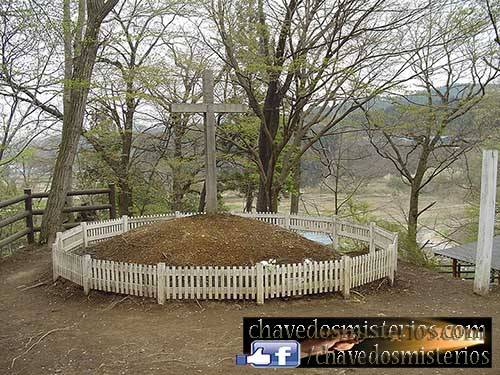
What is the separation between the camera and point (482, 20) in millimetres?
11180

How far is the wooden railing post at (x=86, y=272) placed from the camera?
20.5ft

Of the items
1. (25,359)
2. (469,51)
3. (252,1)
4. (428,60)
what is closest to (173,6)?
(252,1)

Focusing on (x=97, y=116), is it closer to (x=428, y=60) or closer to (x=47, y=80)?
(x=47, y=80)

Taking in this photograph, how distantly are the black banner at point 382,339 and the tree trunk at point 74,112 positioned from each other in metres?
6.92

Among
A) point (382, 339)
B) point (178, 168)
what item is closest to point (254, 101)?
point (178, 168)

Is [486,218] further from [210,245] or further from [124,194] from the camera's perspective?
[124,194]

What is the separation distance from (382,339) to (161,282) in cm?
292

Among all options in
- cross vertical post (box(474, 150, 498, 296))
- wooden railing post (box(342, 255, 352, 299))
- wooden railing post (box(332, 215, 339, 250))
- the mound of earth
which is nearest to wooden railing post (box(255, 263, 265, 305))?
the mound of earth

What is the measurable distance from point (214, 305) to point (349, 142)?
15.0 m

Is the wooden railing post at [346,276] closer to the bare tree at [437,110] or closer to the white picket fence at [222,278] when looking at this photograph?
the white picket fence at [222,278]

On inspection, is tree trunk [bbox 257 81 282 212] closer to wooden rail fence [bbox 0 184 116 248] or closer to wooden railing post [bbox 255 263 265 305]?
wooden rail fence [bbox 0 184 116 248]

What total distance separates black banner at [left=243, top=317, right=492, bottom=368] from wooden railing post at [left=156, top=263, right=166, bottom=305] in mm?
1264


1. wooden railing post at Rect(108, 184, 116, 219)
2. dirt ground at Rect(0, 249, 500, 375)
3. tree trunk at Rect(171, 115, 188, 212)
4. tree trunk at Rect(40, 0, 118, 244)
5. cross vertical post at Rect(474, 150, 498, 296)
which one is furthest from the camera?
tree trunk at Rect(171, 115, 188, 212)

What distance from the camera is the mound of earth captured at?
666 cm
